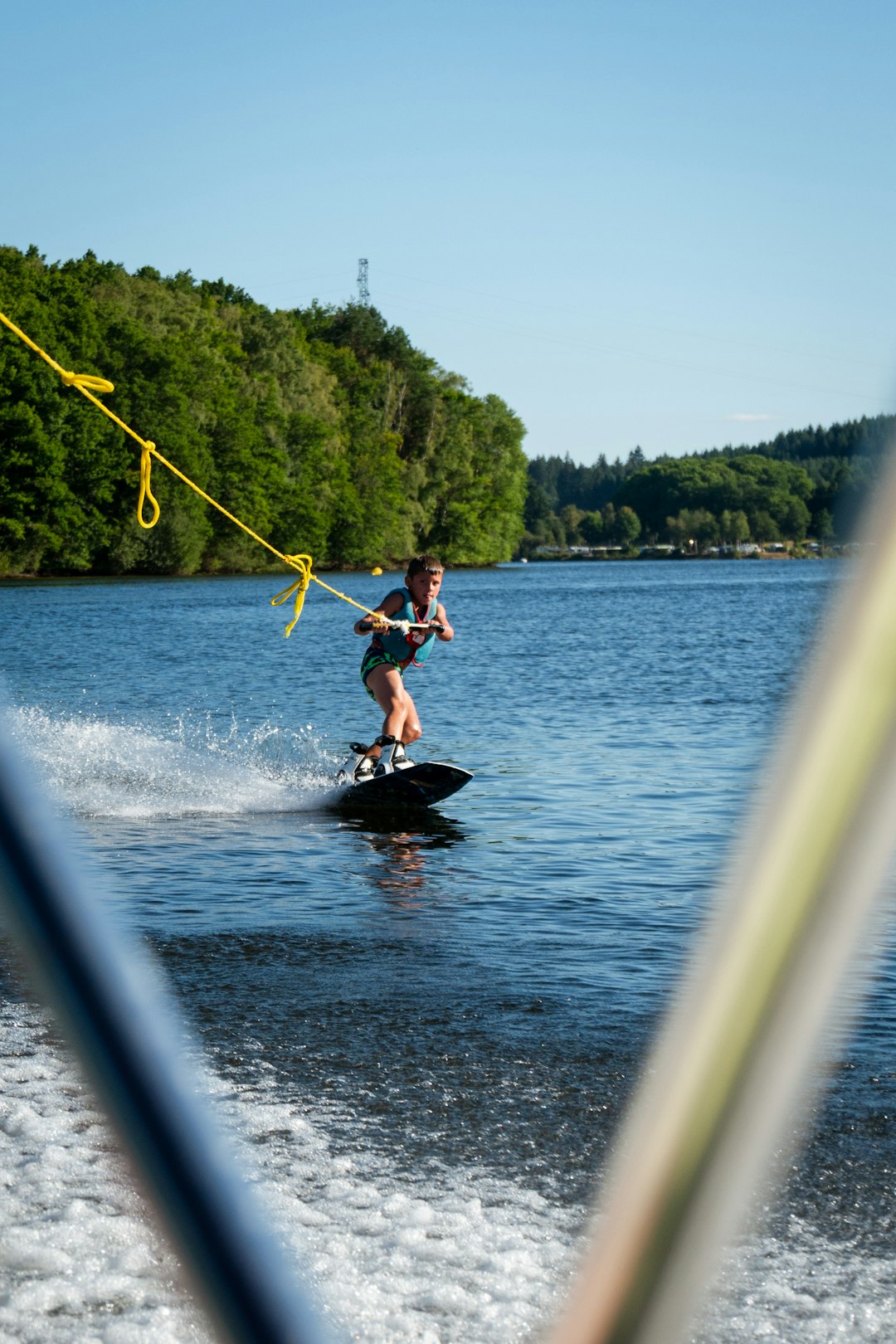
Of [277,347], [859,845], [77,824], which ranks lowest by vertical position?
[77,824]

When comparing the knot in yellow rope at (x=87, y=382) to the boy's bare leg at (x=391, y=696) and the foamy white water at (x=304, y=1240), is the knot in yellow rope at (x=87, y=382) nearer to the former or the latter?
the foamy white water at (x=304, y=1240)

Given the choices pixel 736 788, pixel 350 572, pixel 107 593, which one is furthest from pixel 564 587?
pixel 736 788

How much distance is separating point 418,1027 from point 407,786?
19.1 ft

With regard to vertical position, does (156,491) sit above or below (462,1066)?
above

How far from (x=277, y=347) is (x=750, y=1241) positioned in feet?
277

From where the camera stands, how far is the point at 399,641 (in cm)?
1102

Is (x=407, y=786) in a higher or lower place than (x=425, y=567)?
lower

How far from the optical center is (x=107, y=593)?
57.6m

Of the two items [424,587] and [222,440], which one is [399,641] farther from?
[222,440]

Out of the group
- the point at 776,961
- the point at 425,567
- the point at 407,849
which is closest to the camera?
the point at 776,961

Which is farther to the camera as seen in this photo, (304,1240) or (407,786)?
(407,786)

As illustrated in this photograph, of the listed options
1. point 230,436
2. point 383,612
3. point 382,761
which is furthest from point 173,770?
point 230,436

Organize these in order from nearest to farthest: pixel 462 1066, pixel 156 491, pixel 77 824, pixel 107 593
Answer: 1. pixel 462 1066
2. pixel 77 824
3. pixel 107 593
4. pixel 156 491

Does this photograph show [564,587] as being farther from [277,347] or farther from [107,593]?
[107,593]
